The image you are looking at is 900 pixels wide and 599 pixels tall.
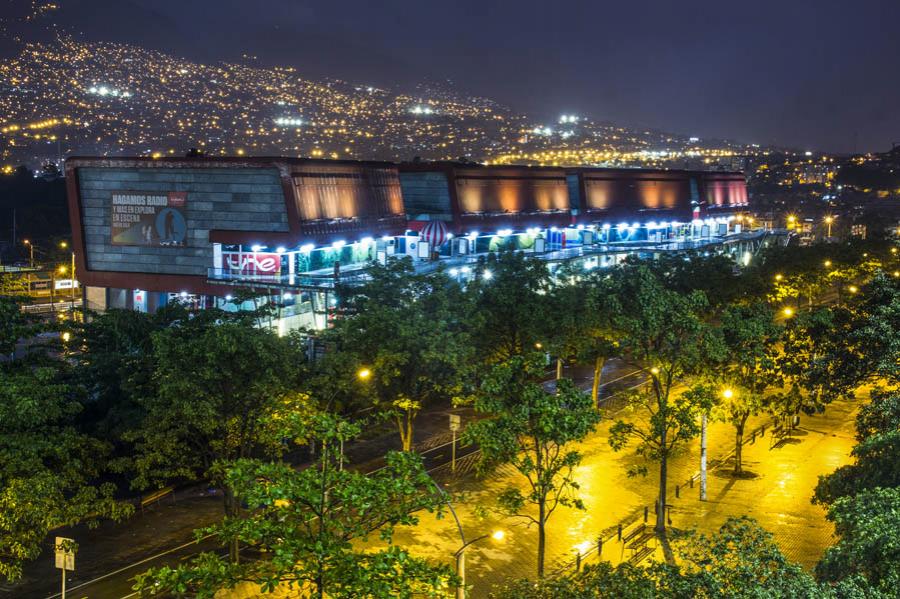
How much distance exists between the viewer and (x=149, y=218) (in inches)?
2350

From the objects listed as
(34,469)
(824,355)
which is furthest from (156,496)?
(824,355)

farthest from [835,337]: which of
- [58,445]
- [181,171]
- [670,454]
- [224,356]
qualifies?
[181,171]

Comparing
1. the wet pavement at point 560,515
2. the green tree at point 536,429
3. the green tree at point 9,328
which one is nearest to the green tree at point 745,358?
the wet pavement at point 560,515

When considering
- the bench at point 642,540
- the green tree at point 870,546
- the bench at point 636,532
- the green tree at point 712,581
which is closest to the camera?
the green tree at point 712,581

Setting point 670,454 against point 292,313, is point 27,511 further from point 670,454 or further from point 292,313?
point 292,313

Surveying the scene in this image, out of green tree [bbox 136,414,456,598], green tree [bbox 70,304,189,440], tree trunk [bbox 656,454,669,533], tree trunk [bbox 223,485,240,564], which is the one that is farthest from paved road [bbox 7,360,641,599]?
green tree [bbox 136,414,456,598]

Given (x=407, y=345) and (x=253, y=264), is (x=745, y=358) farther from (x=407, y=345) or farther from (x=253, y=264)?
(x=253, y=264)

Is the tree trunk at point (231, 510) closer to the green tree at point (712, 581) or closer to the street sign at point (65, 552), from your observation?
the street sign at point (65, 552)

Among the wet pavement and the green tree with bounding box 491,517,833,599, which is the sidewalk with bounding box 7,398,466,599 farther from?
the green tree with bounding box 491,517,833,599

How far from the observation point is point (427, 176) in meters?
76.4

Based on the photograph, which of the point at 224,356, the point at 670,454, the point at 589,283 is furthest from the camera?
the point at 589,283

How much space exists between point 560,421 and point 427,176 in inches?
2174

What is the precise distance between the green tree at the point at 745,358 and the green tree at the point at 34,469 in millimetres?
22238

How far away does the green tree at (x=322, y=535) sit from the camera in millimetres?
13359
